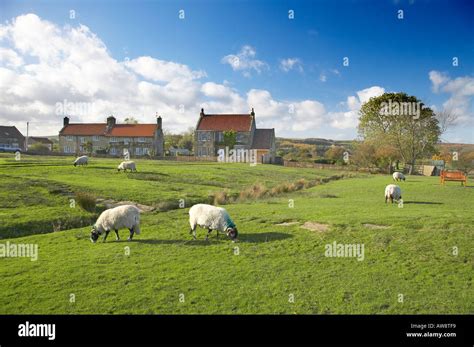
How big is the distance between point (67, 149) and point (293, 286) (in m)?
105

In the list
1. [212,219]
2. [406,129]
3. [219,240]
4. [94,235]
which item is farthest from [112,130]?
[219,240]

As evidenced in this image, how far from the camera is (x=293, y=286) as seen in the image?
9227mm

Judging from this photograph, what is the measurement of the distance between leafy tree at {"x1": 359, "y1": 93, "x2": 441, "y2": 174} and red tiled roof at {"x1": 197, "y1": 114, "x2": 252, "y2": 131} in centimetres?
2991

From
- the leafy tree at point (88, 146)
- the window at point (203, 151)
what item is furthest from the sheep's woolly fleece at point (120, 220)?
the leafy tree at point (88, 146)

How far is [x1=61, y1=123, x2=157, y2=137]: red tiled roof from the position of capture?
3819 inches

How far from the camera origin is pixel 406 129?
6581 cm

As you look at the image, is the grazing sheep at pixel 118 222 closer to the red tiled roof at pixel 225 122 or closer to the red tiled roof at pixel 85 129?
the red tiled roof at pixel 225 122

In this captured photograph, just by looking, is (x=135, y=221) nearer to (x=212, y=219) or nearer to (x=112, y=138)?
(x=212, y=219)

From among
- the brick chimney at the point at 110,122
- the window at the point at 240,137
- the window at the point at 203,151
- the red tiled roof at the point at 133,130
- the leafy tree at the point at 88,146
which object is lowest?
the window at the point at 203,151

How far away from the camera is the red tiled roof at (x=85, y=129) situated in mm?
98375

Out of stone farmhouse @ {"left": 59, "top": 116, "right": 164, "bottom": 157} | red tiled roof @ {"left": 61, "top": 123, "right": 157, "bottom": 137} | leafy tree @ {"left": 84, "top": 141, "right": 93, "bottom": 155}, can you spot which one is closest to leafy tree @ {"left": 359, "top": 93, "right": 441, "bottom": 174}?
stone farmhouse @ {"left": 59, "top": 116, "right": 164, "bottom": 157}

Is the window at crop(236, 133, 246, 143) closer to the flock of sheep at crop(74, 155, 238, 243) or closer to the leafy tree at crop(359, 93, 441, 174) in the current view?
the leafy tree at crop(359, 93, 441, 174)

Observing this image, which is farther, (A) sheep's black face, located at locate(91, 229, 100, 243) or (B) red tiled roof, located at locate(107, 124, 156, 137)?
(B) red tiled roof, located at locate(107, 124, 156, 137)
